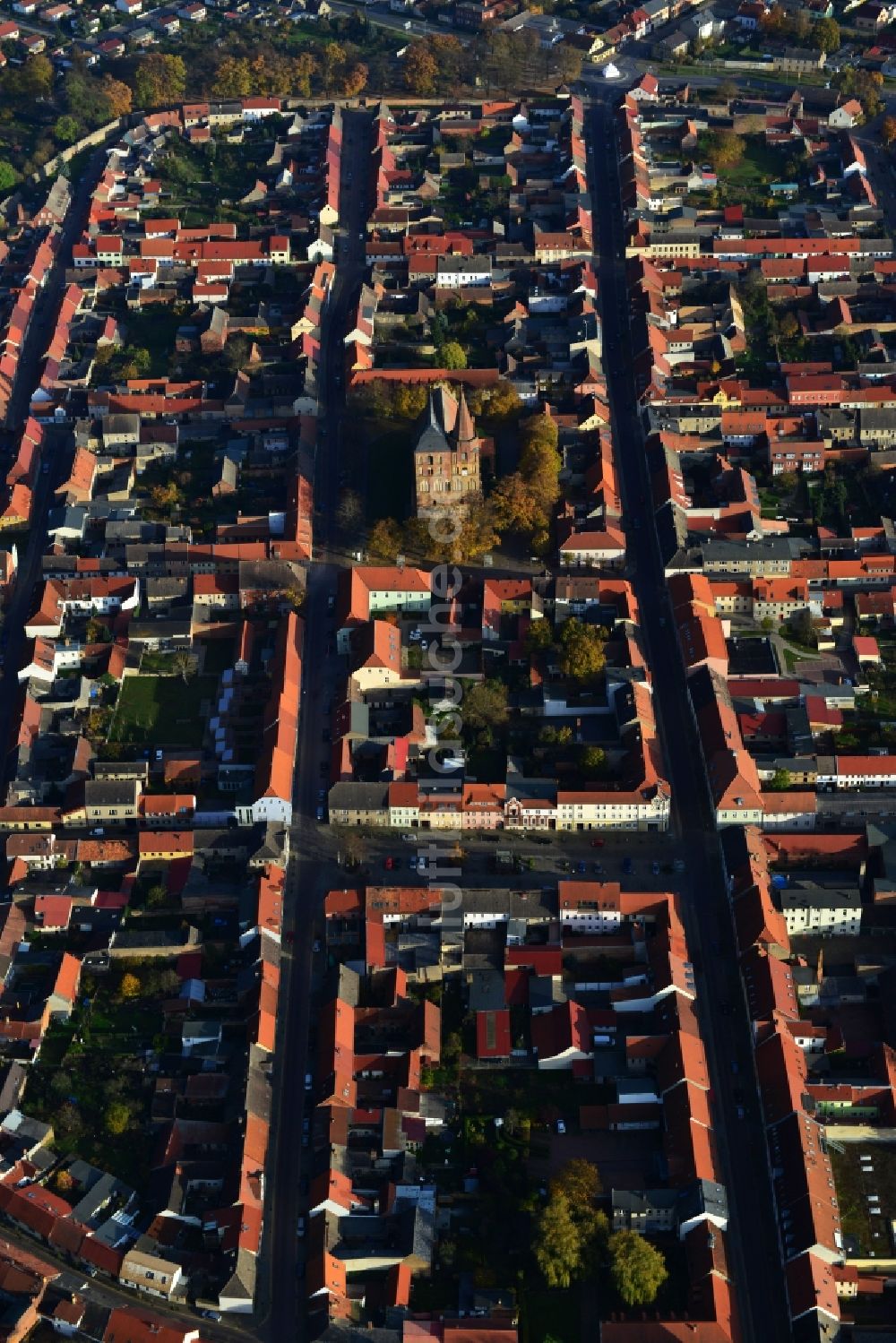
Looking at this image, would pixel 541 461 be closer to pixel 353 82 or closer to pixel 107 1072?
pixel 107 1072

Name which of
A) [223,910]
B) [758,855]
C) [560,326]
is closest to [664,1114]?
[758,855]

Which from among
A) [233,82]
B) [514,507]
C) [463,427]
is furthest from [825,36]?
[463,427]

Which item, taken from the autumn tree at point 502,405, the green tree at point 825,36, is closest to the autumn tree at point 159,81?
the green tree at point 825,36

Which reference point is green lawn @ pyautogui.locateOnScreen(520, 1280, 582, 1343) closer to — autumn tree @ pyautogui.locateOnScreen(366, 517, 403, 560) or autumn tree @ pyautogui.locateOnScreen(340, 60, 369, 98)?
autumn tree @ pyautogui.locateOnScreen(366, 517, 403, 560)

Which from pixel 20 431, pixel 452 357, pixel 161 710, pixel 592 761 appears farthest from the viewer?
pixel 452 357

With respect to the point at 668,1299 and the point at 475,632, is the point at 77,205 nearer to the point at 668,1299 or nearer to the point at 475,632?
the point at 475,632
